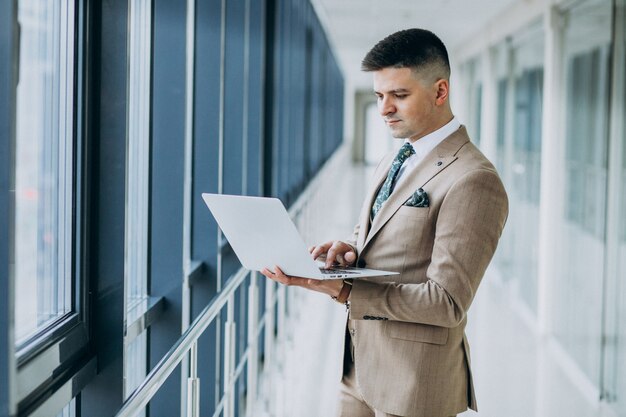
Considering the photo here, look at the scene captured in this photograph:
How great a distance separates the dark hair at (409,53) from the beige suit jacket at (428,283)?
105mm

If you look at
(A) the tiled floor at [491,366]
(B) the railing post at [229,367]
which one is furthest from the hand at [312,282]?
(A) the tiled floor at [491,366]

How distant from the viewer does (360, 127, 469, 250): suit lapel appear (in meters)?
1.04

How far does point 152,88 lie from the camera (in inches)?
65.3

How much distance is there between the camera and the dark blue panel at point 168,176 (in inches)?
64.2

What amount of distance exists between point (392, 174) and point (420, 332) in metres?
0.22

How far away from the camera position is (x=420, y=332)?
1.05m

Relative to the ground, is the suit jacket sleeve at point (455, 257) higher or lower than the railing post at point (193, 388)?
higher

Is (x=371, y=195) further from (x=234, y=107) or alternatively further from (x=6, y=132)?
(x=234, y=107)

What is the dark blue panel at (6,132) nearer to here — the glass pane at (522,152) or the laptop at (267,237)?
the laptop at (267,237)

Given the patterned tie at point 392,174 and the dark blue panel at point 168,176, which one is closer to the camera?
the patterned tie at point 392,174

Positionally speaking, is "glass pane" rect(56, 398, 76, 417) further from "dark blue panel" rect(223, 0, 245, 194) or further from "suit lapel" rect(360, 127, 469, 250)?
"dark blue panel" rect(223, 0, 245, 194)

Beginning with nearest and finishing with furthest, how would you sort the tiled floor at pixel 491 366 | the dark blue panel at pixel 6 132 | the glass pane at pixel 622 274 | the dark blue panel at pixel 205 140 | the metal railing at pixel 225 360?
1. the dark blue panel at pixel 6 132
2. the metal railing at pixel 225 360
3. the dark blue panel at pixel 205 140
4. the glass pane at pixel 622 274
5. the tiled floor at pixel 491 366

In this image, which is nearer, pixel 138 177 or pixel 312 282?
pixel 312 282

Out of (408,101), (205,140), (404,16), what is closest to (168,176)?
(205,140)
